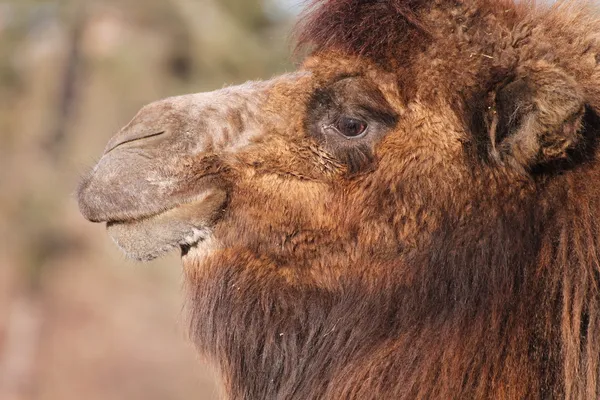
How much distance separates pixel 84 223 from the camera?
19031 millimetres

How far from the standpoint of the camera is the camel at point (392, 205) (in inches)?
134

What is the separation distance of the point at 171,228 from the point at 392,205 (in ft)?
3.16

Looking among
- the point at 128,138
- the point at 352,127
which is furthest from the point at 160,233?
the point at 352,127

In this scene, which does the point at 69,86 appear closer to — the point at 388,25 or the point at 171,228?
the point at 171,228

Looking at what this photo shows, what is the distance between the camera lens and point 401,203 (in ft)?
11.7

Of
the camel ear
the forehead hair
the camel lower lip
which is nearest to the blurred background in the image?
the forehead hair

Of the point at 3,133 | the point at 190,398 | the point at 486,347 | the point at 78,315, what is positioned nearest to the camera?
the point at 486,347

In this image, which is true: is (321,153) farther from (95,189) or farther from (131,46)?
(131,46)

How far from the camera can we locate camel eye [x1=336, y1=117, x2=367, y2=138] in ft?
12.1

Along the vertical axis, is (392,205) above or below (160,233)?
above

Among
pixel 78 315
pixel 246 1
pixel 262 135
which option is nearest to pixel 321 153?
pixel 262 135

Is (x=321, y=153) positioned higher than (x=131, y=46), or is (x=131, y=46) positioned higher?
(x=131, y=46)

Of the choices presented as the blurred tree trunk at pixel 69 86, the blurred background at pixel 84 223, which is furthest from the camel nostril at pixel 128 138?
the blurred tree trunk at pixel 69 86

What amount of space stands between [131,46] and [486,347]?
14620mm
